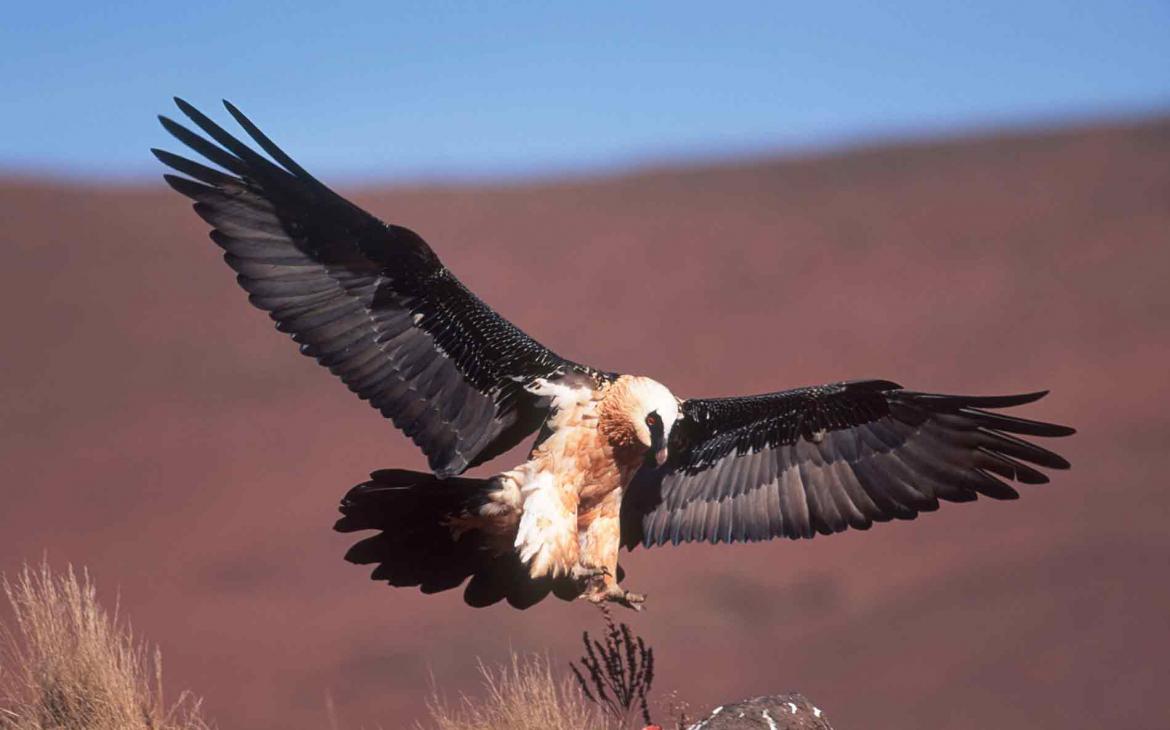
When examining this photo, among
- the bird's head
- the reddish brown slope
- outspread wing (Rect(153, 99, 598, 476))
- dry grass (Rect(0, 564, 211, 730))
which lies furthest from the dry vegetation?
the reddish brown slope

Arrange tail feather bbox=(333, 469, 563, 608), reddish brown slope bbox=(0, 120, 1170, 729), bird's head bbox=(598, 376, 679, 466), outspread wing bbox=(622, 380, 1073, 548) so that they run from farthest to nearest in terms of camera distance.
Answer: reddish brown slope bbox=(0, 120, 1170, 729), outspread wing bbox=(622, 380, 1073, 548), bird's head bbox=(598, 376, 679, 466), tail feather bbox=(333, 469, 563, 608)

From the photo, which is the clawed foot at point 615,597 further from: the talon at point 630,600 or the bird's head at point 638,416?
the bird's head at point 638,416

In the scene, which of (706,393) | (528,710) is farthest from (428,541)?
(706,393)

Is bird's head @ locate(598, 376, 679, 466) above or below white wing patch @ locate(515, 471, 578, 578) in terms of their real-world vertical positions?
above

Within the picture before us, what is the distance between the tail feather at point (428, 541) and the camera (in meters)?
5.64

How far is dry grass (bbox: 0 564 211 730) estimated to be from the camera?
5.75 meters

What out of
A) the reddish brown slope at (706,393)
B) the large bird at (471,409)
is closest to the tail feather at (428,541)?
the large bird at (471,409)

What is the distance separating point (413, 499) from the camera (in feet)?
18.8

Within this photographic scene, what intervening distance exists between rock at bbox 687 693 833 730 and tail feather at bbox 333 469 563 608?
929 millimetres

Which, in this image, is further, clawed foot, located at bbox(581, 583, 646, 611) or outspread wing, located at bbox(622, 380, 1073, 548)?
outspread wing, located at bbox(622, 380, 1073, 548)

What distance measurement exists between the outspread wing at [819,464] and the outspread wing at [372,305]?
38.9 inches

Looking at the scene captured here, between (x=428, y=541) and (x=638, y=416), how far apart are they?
1072 mm

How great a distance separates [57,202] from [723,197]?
62.0 feet

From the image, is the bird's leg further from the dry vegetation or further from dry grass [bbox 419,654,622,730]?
dry grass [bbox 419,654,622,730]
